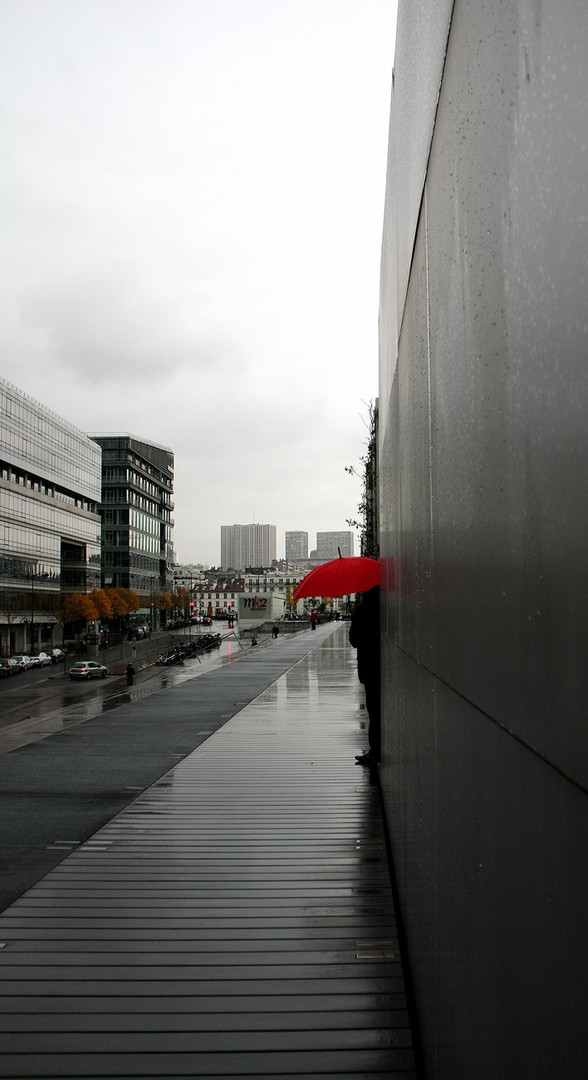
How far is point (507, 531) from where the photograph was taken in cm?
156

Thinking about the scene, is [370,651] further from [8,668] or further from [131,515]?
[131,515]

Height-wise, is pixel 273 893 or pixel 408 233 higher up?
pixel 408 233

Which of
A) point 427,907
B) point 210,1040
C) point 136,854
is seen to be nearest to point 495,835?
point 427,907

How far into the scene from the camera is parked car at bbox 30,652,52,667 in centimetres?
5522

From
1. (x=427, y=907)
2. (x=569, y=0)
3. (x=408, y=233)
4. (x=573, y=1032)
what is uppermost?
(x=408, y=233)

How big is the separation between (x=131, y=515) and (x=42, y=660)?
153 ft

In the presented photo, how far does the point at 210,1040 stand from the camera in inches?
159

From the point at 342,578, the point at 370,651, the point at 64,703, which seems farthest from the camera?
the point at 64,703

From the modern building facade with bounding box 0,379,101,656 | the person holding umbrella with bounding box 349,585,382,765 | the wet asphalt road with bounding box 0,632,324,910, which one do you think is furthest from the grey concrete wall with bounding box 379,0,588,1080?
the modern building facade with bounding box 0,379,101,656

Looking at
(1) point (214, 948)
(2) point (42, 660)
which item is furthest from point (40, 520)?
(1) point (214, 948)

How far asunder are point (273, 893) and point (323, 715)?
9.74m

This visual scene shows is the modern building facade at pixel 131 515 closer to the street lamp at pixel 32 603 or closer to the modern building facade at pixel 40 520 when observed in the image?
the modern building facade at pixel 40 520

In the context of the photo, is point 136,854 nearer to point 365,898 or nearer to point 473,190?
point 365,898

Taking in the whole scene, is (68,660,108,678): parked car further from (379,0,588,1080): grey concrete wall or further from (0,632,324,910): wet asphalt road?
(379,0,588,1080): grey concrete wall
